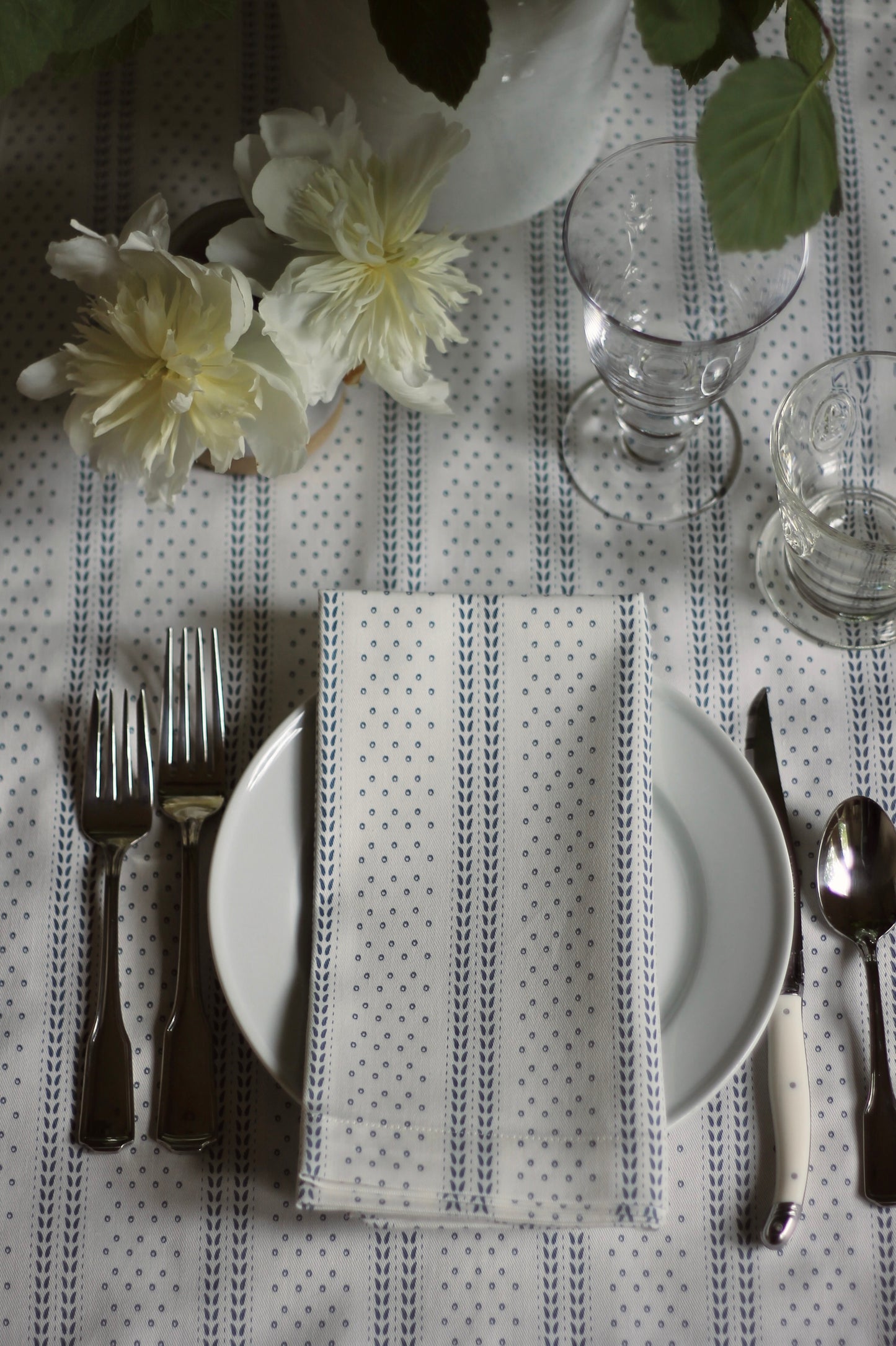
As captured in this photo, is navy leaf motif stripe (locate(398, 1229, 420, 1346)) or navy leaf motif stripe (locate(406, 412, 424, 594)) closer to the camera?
navy leaf motif stripe (locate(398, 1229, 420, 1346))

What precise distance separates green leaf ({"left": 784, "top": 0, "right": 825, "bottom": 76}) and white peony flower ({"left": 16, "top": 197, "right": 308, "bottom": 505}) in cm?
25

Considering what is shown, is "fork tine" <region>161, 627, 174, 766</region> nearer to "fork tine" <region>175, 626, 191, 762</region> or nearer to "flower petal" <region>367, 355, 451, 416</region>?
"fork tine" <region>175, 626, 191, 762</region>

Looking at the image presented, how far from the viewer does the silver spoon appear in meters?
0.54

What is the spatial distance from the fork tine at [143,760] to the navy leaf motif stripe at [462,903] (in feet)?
0.61

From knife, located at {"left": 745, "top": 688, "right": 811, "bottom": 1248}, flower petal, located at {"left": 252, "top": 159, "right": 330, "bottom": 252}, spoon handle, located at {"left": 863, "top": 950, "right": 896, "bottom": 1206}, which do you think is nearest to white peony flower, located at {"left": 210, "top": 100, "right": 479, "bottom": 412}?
flower petal, located at {"left": 252, "top": 159, "right": 330, "bottom": 252}

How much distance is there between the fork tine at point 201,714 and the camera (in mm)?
594

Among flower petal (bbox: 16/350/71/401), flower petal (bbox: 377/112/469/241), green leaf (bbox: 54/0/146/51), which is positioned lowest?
flower petal (bbox: 16/350/71/401)

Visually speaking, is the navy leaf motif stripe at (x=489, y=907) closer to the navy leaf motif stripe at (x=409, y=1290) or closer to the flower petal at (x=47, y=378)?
the navy leaf motif stripe at (x=409, y=1290)

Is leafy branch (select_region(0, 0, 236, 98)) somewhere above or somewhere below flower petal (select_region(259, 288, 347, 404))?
above

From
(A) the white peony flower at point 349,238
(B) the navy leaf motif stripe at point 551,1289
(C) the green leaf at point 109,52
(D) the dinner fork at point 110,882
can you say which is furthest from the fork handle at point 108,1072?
(C) the green leaf at point 109,52

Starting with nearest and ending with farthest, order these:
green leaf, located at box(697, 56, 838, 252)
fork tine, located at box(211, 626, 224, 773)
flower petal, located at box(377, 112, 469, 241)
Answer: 1. green leaf, located at box(697, 56, 838, 252)
2. flower petal, located at box(377, 112, 469, 241)
3. fork tine, located at box(211, 626, 224, 773)

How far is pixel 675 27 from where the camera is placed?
0.38 metres

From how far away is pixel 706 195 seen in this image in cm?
37

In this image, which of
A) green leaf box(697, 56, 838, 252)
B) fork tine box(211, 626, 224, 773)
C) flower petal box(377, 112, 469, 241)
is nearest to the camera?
green leaf box(697, 56, 838, 252)
